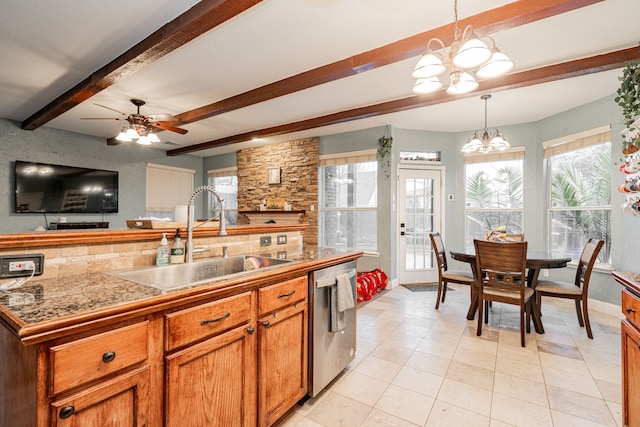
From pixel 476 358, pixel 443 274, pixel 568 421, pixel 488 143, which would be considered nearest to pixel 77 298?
pixel 568 421

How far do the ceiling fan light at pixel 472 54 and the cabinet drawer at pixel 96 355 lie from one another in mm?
1993

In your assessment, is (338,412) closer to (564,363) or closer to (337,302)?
(337,302)

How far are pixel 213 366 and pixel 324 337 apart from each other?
84 centimetres

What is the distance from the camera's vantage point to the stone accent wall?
5.56 m

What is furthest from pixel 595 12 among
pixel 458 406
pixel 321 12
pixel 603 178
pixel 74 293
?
pixel 74 293

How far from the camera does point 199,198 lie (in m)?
7.29

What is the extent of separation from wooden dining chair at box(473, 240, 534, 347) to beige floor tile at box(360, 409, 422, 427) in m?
1.54

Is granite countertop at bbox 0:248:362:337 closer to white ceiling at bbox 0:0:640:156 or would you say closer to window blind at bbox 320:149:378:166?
white ceiling at bbox 0:0:640:156

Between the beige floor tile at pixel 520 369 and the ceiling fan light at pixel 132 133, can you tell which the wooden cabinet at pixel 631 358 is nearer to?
the beige floor tile at pixel 520 369

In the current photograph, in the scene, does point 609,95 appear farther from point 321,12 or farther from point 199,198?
point 199,198

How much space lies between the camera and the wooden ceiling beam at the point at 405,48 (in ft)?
6.24

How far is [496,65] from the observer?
175 cm

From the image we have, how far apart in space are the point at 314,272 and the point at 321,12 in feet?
6.11

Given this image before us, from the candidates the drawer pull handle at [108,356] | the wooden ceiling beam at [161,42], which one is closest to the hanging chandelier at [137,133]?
the wooden ceiling beam at [161,42]
